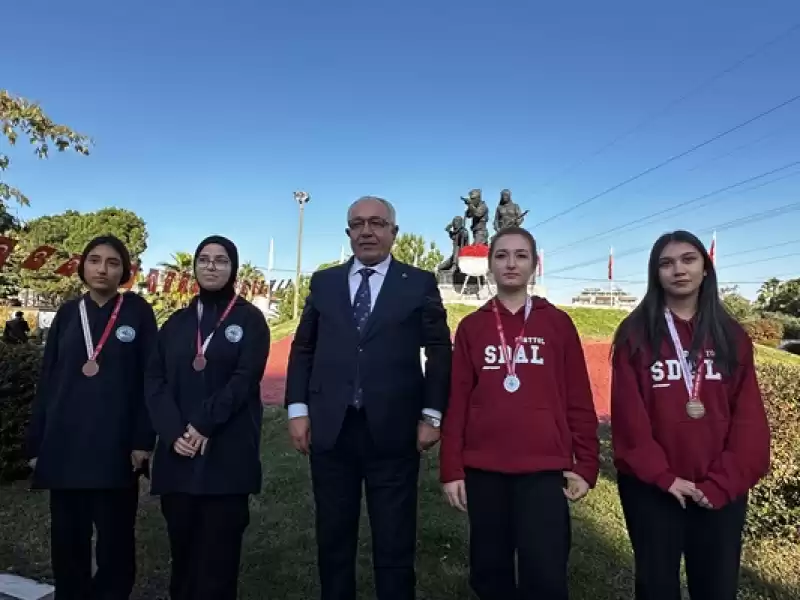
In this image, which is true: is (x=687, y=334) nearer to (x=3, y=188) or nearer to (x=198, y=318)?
(x=198, y=318)

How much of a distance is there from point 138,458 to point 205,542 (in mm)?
493

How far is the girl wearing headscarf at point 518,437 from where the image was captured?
7.73 feet

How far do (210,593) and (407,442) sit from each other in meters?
1.07

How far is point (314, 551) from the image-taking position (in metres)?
3.99

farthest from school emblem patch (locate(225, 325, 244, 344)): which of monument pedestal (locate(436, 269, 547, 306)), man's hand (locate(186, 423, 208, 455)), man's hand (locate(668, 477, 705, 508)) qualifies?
A: monument pedestal (locate(436, 269, 547, 306))

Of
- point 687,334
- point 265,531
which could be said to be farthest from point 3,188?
point 687,334

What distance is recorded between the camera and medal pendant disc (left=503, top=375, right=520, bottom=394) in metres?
2.41

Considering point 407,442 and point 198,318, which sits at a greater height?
point 198,318

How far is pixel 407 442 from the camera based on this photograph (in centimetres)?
259

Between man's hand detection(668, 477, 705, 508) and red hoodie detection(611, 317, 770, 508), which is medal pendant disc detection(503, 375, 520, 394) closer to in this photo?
red hoodie detection(611, 317, 770, 508)

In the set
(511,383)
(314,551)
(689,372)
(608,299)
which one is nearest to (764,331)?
(608,299)

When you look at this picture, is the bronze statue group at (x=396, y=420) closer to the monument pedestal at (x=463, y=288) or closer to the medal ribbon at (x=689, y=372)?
the medal ribbon at (x=689, y=372)

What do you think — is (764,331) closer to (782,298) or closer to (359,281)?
(782,298)

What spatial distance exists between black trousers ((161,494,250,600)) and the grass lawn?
0.74m
